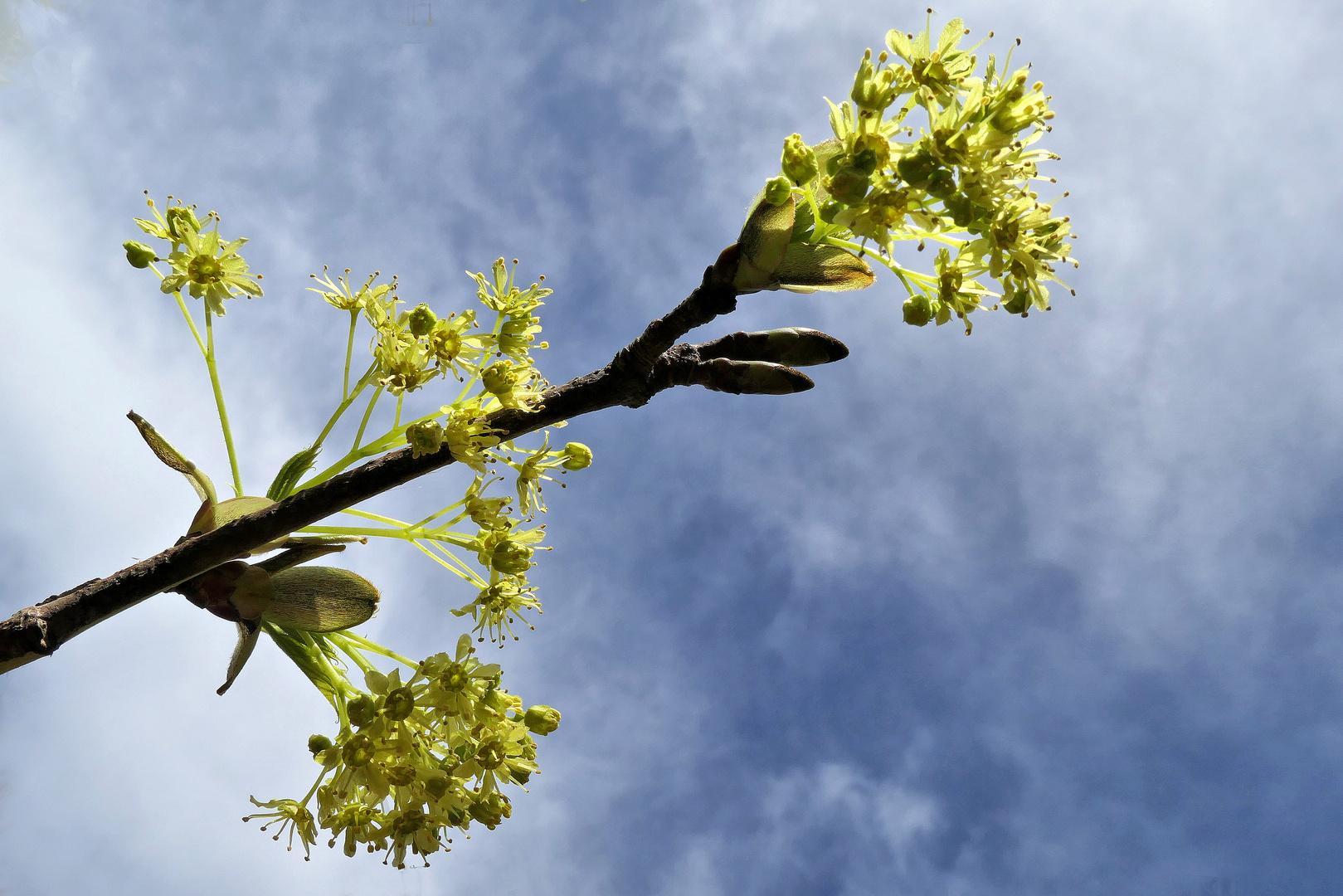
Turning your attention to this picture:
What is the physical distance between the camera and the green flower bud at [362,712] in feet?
7.07

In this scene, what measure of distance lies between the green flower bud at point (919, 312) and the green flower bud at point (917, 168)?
37 centimetres

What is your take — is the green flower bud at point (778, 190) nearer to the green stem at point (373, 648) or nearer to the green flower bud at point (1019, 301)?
the green flower bud at point (1019, 301)

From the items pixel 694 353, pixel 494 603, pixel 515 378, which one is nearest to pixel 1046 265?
pixel 694 353

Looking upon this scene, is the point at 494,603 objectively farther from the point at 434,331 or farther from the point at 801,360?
the point at 801,360

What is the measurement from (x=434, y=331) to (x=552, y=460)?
514 millimetres

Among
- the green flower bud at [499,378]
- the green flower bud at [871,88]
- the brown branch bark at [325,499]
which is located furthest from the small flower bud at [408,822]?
the green flower bud at [871,88]

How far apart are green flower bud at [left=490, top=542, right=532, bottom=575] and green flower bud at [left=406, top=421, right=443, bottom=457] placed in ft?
1.36

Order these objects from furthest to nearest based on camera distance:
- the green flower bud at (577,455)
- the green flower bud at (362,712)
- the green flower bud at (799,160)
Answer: the green flower bud at (577,455)
the green flower bud at (362,712)
the green flower bud at (799,160)

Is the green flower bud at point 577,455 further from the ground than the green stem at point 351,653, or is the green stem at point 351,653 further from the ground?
the green flower bud at point 577,455

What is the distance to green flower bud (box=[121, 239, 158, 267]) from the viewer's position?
2.42 m

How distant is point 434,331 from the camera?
7.29 feet

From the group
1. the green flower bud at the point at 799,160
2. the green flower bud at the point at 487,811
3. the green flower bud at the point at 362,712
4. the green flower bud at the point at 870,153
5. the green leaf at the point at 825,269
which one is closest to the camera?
the green flower bud at the point at 870,153

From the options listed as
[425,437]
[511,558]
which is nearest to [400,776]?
[511,558]

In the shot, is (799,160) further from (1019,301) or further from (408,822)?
(408,822)
